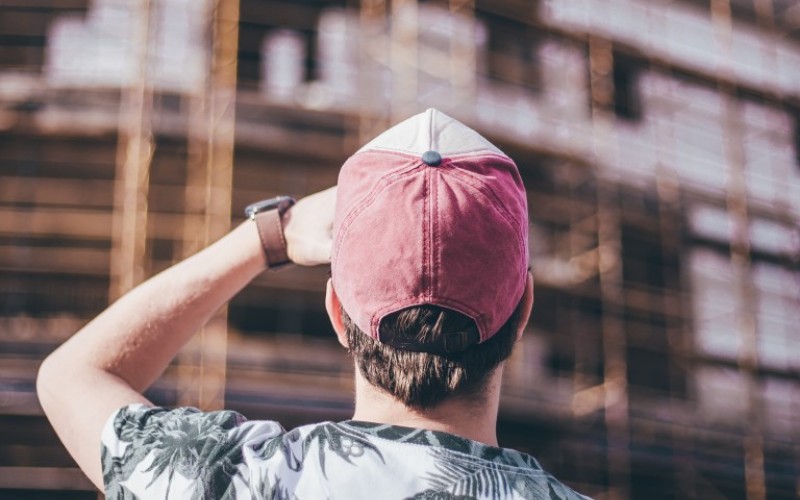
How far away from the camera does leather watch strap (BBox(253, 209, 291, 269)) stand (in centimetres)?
135

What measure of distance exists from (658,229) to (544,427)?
3908 mm

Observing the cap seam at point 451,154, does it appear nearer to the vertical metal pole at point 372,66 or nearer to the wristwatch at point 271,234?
the wristwatch at point 271,234

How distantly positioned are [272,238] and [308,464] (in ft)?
1.24

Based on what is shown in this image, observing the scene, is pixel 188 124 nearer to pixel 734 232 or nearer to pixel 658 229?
pixel 658 229

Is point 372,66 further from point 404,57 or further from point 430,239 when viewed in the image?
point 430,239

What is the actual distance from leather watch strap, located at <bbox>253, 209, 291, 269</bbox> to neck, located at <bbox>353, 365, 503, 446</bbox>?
289mm

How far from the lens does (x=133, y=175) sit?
1052 centimetres

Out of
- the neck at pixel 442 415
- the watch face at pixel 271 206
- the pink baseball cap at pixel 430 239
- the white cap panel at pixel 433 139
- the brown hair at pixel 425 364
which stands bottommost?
the neck at pixel 442 415

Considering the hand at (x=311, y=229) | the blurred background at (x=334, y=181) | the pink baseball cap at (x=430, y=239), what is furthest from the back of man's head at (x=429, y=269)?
the blurred background at (x=334, y=181)

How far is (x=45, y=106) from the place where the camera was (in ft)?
35.6

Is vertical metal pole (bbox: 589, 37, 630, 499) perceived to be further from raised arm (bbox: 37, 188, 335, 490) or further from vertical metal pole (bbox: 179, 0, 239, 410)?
raised arm (bbox: 37, 188, 335, 490)

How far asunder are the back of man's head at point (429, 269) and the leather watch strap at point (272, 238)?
22 cm

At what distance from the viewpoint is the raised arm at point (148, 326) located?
1.21 metres

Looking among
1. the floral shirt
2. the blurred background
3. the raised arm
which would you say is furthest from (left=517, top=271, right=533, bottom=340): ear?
the blurred background
